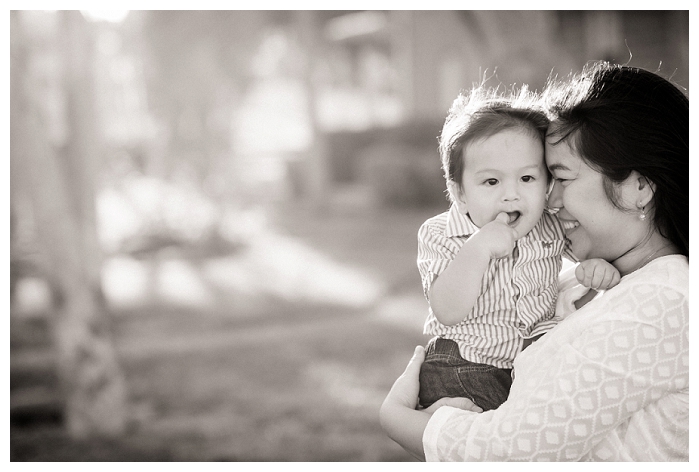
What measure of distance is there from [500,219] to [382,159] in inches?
393

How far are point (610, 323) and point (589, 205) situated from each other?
0.91 feet

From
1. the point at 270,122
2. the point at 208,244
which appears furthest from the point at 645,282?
the point at 270,122

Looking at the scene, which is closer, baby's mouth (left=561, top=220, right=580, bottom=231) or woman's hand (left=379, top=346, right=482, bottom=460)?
woman's hand (left=379, top=346, right=482, bottom=460)

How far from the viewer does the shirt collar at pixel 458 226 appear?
162cm

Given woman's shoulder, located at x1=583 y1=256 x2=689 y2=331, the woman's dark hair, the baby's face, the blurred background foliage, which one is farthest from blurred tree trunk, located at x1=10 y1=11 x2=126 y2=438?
woman's shoulder, located at x1=583 y1=256 x2=689 y2=331

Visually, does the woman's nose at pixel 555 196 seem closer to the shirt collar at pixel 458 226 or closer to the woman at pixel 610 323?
the woman at pixel 610 323

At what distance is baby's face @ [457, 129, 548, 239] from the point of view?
1.54 m

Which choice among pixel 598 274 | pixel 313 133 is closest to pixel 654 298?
pixel 598 274

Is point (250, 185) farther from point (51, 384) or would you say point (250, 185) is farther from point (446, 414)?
point (446, 414)

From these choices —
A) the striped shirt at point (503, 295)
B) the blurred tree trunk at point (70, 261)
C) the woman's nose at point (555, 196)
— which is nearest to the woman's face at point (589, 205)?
the woman's nose at point (555, 196)

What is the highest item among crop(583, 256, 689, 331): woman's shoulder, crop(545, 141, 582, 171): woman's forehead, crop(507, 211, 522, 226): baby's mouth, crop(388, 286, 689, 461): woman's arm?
crop(545, 141, 582, 171): woman's forehead

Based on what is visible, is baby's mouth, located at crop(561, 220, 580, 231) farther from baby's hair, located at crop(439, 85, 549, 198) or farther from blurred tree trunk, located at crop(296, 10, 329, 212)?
blurred tree trunk, located at crop(296, 10, 329, 212)

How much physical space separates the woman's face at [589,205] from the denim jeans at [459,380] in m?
0.36

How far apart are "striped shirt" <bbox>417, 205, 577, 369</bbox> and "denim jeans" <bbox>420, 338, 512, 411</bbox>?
0.06 feet
